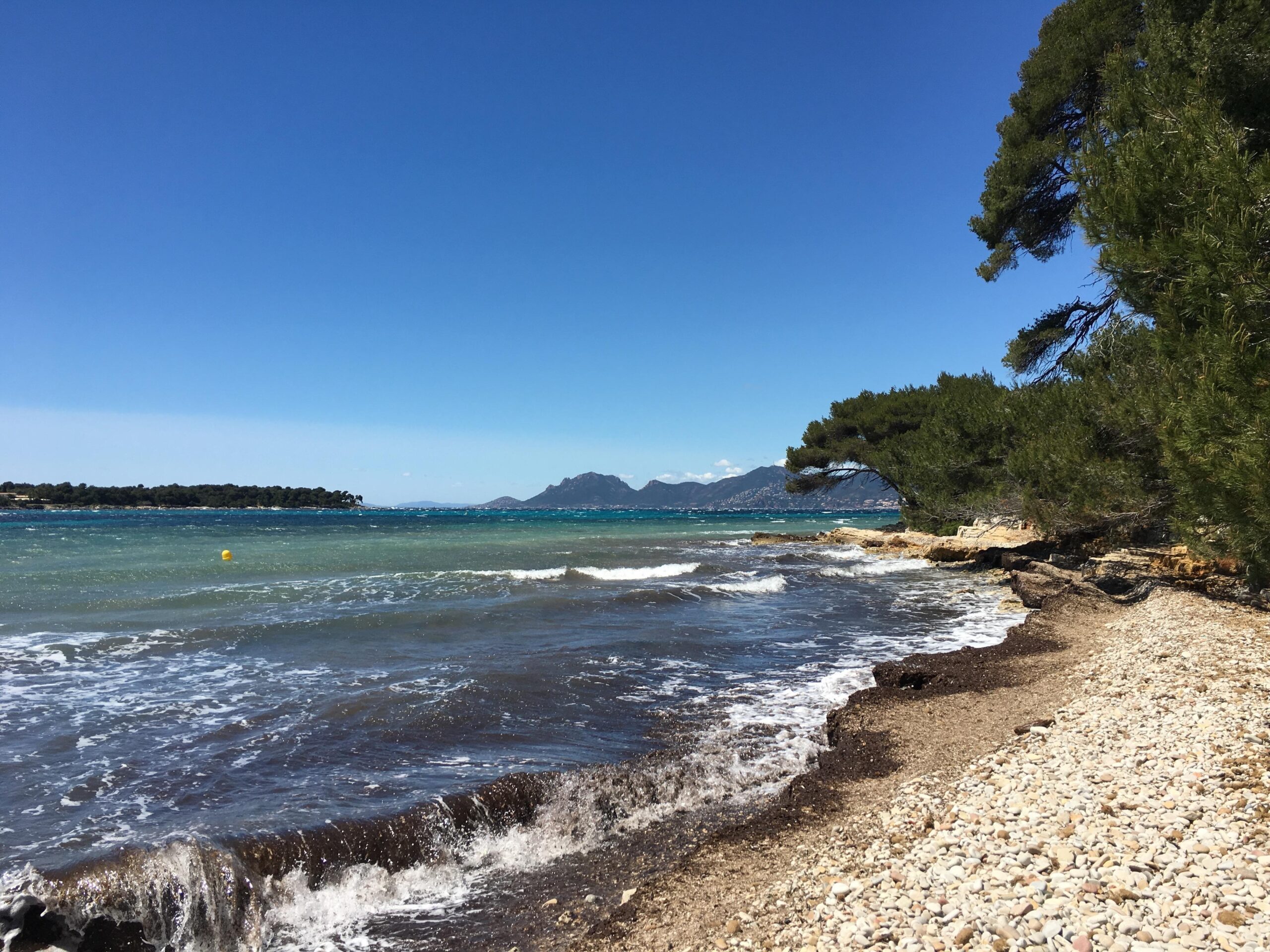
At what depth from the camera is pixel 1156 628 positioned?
9.89 m

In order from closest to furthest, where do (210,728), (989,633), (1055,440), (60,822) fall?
(60,822), (210,728), (989,633), (1055,440)

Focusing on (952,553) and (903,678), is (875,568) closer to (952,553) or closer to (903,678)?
(952,553)

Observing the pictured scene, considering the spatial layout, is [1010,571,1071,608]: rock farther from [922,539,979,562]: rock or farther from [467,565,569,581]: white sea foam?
[467,565,569,581]: white sea foam

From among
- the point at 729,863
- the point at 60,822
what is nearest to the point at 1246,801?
the point at 729,863

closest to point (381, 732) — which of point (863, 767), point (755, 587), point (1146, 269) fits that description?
point (863, 767)

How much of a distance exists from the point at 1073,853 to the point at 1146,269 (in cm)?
857

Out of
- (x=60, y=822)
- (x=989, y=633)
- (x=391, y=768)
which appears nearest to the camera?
(x=60, y=822)

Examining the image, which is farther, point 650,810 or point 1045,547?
point 1045,547

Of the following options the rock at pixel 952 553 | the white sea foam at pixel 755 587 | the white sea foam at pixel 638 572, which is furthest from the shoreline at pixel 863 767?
the rock at pixel 952 553

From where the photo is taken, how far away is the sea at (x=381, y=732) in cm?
497

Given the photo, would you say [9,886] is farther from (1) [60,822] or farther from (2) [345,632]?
(2) [345,632]

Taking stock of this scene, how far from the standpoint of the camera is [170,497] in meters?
138

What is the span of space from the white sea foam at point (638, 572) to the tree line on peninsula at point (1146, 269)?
10256mm

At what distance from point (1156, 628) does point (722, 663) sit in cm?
627
